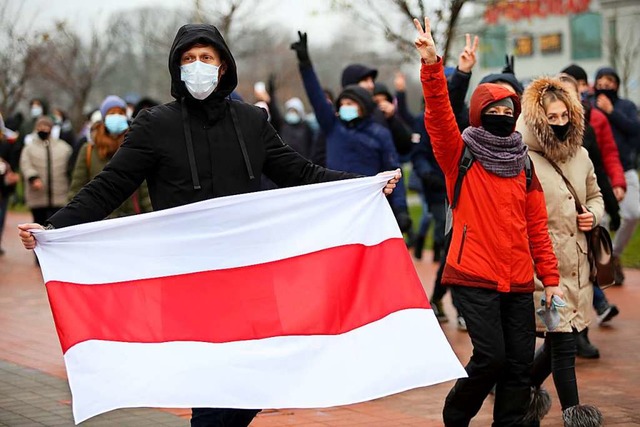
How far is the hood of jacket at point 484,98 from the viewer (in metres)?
6.24

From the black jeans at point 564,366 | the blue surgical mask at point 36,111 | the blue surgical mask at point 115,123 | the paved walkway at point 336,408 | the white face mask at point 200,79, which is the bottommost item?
the paved walkway at point 336,408

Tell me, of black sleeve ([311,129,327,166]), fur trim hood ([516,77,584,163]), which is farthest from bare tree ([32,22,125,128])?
fur trim hood ([516,77,584,163])

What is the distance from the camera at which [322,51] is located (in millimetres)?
108375

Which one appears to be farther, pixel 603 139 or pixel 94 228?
pixel 603 139

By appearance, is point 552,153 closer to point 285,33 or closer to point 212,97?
point 212,97

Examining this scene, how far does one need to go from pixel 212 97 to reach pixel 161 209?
54 centimetres

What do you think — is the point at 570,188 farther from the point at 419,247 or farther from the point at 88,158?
the point at 419,247

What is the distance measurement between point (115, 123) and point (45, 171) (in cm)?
631

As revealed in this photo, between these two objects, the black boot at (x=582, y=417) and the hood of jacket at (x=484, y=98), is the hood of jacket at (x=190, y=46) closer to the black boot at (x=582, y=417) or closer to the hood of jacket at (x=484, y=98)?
the hood of jacket at (x=484, y=98)

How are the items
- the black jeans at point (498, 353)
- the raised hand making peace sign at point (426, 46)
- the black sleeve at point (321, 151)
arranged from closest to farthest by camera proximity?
the raised hand making peace sign at point (426, 46), the black jeans at point (498, 353), the black sleeve at point (321, 151)

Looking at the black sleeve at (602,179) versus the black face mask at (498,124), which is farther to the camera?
the black sleeve at (602,179)

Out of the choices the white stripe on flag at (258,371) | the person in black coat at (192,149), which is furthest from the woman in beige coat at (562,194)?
the person in black coat at (192,149)

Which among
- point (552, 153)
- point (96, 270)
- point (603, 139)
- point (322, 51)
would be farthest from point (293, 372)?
point (322, 51)

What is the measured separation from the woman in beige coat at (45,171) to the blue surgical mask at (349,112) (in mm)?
6453
